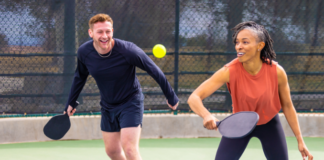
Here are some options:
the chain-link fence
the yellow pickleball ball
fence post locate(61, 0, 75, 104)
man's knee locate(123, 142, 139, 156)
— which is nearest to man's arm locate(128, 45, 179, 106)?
man's knee locate(123, 142, 139, 156)

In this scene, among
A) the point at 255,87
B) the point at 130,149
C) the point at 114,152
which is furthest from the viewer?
the point at 114,152

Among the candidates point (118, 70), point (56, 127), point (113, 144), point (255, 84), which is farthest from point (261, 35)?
point (56, 127)

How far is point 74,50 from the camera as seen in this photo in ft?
17.4

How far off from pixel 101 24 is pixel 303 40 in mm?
3733

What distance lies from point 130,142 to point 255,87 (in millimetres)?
1206

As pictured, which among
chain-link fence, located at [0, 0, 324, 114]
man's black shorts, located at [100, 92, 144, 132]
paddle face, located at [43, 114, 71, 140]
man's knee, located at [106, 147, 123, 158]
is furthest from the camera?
chain-link fence, located at [0, 0, 324, 114]

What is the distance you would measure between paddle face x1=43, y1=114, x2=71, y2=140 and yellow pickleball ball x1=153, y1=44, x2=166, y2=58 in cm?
197

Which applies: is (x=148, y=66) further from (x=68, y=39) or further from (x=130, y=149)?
(x=68, y=39)

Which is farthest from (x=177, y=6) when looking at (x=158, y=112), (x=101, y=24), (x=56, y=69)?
(x=101, y=24)

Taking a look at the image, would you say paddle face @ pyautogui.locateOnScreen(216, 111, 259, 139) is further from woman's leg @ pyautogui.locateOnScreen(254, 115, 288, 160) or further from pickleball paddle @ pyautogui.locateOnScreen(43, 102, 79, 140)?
pickleball paddle @ pyautogui.locateOnScreen(43, 102, 79, 140)

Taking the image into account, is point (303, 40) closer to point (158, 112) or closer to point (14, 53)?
point (158, 112)

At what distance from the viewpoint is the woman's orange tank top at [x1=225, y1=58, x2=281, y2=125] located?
2721 millimetres

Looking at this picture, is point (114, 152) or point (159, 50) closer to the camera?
point (114, 152)

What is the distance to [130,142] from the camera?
315 centimetres
